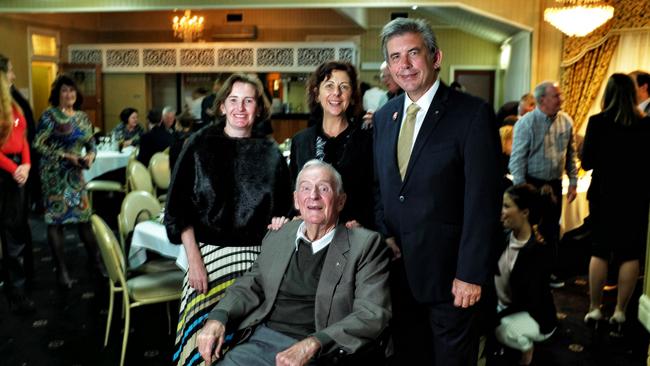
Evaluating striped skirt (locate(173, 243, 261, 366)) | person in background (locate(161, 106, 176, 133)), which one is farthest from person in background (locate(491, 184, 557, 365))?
person in background (locate(161, 106, 176, 133))

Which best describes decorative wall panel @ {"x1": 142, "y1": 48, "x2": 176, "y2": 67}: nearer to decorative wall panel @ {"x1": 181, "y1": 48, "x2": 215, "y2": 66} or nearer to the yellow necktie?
decorative wall panel @ {"x1": 181, "y1": 48, "x2": 215, "y2": 66}

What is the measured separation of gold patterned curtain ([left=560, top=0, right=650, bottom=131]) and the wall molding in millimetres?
4784

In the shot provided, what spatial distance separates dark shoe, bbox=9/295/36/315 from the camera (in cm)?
427

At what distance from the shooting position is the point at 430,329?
7.09 ft

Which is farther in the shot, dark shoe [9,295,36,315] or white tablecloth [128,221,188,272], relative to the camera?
dark shoe [9,295,36,315]

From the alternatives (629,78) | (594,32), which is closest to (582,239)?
(629,78)

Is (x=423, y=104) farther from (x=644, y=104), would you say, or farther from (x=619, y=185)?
(x=644, y=104)

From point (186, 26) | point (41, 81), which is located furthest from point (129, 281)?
point (41, 81)

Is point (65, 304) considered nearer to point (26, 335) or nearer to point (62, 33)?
point (26, 335)

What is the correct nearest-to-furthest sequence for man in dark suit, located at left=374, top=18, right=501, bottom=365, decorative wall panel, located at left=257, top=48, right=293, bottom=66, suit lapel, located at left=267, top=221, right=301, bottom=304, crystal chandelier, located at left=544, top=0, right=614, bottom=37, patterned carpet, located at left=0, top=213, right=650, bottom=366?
man in dark suit, located at left=374, top=18, right=501, bottom=365
suit lapel, located at left=267, top=221, right=301, bottom=304
patterned carpet, located at left=0, top=213, right=650, bottom=366
crystal chandelier, located at left=544, top=0, right=614, bottom=37
decorative wall panel, located at left=257, top=48, right=293, bottom=66

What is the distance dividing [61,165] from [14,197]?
0.52 meters

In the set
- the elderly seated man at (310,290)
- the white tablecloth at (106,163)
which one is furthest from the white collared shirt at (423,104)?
the white tablecloth at (106,163)

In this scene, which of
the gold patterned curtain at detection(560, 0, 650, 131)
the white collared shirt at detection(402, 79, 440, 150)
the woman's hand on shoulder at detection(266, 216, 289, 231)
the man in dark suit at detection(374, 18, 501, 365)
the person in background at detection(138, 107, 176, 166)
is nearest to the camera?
the man in dark suit at detection(374, 18, 501, 365)

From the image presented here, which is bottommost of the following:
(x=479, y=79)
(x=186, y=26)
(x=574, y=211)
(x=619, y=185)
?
(x=574, y=211)
